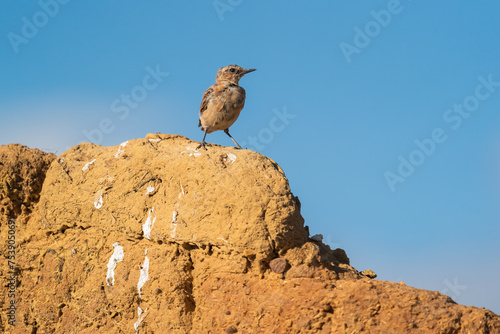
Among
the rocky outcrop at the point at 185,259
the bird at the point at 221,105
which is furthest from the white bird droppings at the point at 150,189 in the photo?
the bird at the point at 221,105

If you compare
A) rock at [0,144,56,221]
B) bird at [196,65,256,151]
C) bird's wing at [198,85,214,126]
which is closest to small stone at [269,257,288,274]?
bird at [196,65,256,151]

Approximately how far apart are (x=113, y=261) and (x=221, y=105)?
3494 millimetres

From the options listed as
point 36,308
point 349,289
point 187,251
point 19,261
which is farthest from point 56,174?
point 349,289

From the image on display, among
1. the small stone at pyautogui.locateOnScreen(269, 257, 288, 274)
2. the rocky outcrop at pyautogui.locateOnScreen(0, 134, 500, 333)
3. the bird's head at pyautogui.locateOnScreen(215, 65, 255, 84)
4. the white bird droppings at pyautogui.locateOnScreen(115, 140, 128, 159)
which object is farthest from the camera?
the bird's head at pyautogui.locateOnScreen(215, 65, 255, 84)

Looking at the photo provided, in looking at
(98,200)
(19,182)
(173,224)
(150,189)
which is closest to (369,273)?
(173,224)

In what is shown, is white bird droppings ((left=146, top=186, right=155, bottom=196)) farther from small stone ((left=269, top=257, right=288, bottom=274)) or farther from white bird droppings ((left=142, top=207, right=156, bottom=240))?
small stone ((left=269, top=257, right=288, bottom=274))

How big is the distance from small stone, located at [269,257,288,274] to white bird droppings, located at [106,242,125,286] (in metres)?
2.02

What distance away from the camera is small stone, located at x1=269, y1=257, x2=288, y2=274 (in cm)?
647

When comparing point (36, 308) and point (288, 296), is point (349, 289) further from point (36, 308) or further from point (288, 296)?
point (36, 308)

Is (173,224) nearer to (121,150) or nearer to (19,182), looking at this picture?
(121,150)

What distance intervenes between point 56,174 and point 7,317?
2057 millimetres

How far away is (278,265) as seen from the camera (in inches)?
256

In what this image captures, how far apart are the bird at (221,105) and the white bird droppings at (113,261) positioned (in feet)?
9.75

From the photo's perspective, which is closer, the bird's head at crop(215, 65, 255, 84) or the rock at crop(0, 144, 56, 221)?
the rock at crop(0, 144, 56, 221)
